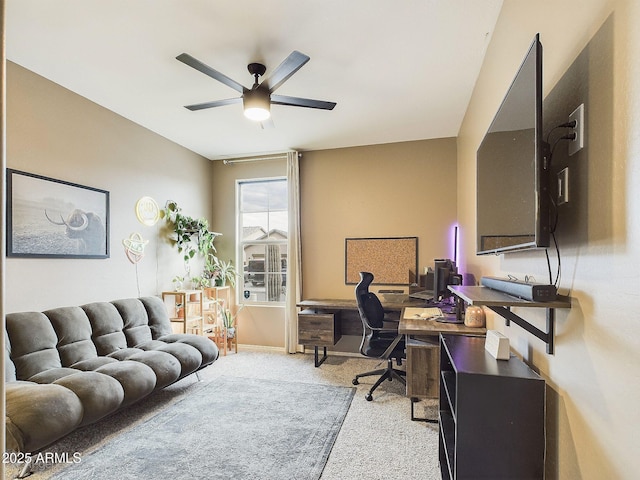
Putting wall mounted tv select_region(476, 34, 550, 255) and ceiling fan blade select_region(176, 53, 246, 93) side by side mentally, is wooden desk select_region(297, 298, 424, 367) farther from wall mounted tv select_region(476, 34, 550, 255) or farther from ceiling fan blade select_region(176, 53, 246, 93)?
ceiling fan blade select_region(176, 53, 246, 93)

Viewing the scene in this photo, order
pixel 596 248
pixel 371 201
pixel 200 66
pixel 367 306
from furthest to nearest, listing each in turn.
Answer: pixel 371 201, pixel 367 306, pixel 200 66, pixel 596 248

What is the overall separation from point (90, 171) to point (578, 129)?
3.82 m

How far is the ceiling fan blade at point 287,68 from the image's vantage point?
2168 mm

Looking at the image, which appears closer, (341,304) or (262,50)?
(262,50)

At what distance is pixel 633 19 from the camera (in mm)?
818

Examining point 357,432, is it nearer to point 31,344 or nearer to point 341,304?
point 341,304

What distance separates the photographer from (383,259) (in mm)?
4684

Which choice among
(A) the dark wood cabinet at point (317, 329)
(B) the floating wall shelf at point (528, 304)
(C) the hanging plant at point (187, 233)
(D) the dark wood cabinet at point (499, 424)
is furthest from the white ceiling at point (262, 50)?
(A) the dark wood cabinet at point (317, 329)

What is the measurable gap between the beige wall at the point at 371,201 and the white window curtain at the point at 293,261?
14cm

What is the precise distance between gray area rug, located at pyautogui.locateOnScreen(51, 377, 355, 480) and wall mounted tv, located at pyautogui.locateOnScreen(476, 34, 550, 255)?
1.75 metres

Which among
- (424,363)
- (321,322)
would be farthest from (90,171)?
(424,363)

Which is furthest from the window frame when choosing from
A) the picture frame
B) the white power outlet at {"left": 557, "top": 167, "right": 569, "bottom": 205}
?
the white power outlet at {"left": 557, "top": 167, "right": 569, "bottom": 205}

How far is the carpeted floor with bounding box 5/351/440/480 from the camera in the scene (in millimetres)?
2137

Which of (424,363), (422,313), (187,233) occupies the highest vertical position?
(187,233)
